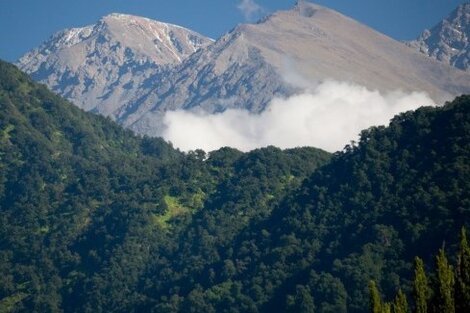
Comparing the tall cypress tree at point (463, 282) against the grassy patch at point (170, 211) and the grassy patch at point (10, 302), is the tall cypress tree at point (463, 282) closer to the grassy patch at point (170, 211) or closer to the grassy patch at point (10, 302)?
the grassy patch at point (10, 302)

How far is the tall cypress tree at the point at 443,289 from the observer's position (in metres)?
71.4

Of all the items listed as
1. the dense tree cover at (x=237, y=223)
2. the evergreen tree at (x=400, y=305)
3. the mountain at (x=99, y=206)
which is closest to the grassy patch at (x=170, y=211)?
the mountain at (x=99, y=206)

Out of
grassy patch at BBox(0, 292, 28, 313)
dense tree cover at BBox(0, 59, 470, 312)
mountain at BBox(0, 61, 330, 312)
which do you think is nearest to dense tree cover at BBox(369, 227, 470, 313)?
dense tree cover at BBox(0, 59, 470, 312)

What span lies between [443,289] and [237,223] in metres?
81.9

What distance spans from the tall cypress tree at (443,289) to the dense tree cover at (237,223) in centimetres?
3749

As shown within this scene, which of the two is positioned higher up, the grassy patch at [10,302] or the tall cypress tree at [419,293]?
the grassy patch at [10,302]

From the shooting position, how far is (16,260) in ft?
501

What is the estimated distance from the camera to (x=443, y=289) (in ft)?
→ 234

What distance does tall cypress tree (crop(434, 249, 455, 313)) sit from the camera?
7138cm

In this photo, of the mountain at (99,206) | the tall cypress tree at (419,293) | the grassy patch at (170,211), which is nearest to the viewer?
the tall cypress tree at (419,293)

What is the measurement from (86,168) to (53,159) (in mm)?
8346

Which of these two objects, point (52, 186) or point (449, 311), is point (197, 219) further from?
point (449, 311)

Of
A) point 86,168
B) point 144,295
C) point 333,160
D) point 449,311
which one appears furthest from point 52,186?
point 449,311

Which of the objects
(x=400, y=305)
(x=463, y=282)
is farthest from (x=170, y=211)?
(x=463, y=282)
